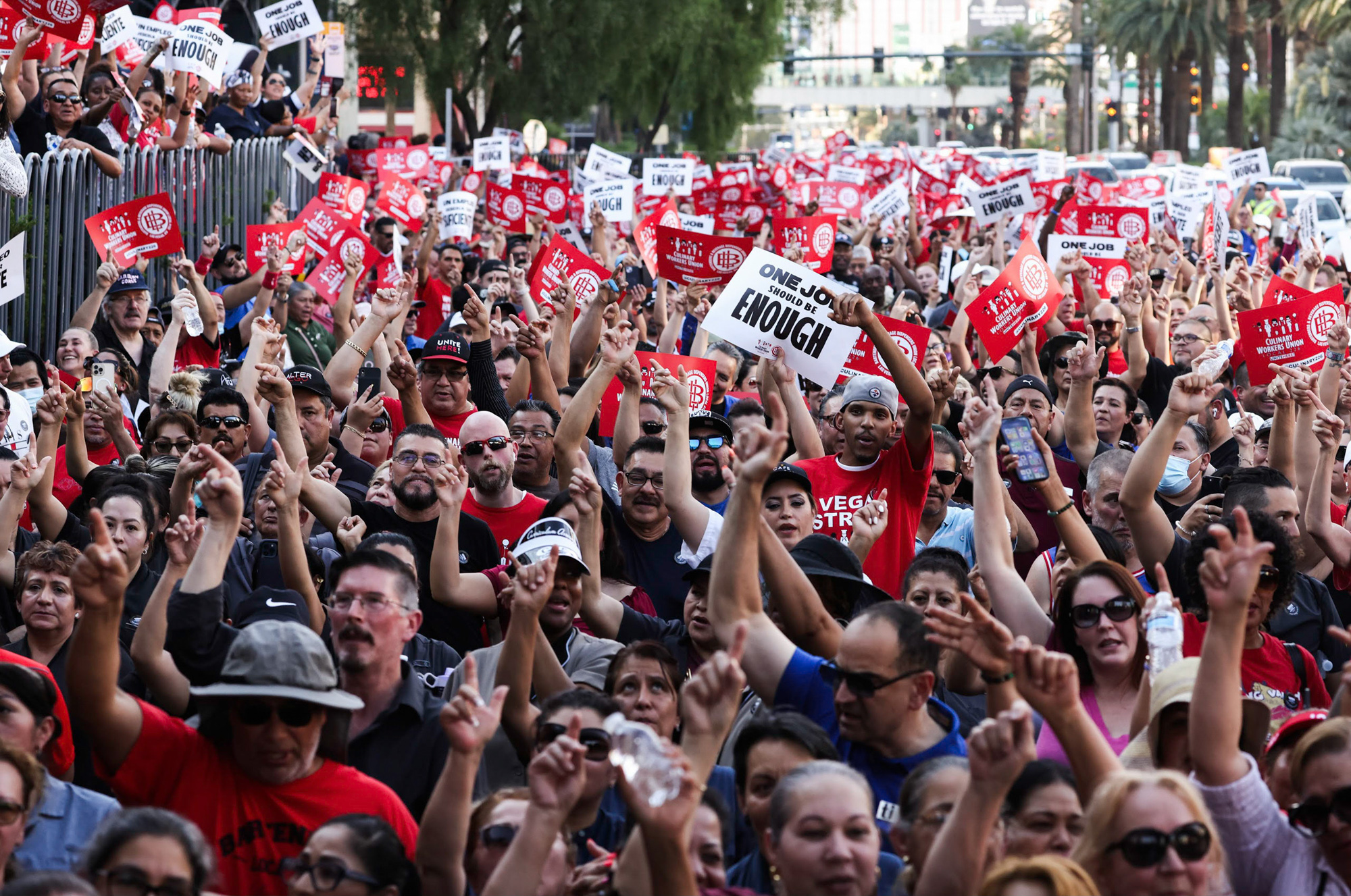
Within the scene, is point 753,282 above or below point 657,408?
above

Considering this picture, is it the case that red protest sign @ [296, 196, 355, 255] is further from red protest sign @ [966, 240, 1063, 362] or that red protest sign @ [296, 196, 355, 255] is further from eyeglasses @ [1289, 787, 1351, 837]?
eyeglasses @ [1289, 787, 1351, 837]

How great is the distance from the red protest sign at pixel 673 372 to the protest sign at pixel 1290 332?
2859mm

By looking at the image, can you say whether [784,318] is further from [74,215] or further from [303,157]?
[303,157]

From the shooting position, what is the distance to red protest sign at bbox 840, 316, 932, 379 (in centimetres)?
868

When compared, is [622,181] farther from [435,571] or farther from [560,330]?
[435,571]

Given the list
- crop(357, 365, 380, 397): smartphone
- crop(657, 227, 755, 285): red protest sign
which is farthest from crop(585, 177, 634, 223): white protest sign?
crop(357, 365, 380, 397): smartphone

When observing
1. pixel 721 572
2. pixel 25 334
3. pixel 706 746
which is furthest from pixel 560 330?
pixel 706 746

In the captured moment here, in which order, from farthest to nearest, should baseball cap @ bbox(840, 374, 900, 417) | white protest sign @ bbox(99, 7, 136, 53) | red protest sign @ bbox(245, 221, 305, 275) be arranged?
1. white protest sign @ bbox(99, 7, 136, 53)
2. red protest sign @ bbox(245, 221, 305, 275)
3. baseball cap @ bbox(840, 374, 900, 417)

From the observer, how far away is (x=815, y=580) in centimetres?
568

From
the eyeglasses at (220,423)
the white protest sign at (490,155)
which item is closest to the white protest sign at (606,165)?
the white protest sign at (490,155)

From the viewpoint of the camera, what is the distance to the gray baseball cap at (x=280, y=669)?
4141mm

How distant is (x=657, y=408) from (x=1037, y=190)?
1060cm

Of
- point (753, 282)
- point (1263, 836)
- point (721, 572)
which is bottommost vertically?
Answer: point (1263, 836)

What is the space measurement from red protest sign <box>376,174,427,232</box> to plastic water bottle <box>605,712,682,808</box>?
514 inches
